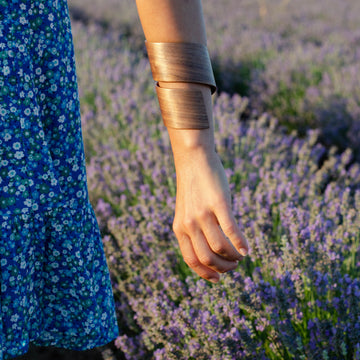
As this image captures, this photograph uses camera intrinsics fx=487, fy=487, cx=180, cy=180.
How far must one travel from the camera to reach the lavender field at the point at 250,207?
5.16 feet

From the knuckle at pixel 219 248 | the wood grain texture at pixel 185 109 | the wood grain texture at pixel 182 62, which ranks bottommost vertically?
the knuckle at pixel 219 248

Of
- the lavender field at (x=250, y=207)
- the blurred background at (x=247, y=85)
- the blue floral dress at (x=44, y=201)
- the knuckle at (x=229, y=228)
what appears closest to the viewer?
the knuckle at (x=229, y=228)

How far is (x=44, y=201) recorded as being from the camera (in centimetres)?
96

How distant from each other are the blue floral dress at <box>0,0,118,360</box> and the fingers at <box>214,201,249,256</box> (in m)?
0.36

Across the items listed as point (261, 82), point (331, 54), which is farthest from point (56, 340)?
point (331, 54)

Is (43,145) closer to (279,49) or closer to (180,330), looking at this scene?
(180,330)

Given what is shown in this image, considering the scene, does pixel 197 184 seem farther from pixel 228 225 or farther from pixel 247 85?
pixel 247 85

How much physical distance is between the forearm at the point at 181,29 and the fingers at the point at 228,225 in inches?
4.6

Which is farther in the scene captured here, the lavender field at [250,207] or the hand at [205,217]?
the lavender field at [250,207]

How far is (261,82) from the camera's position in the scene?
5.23 metres

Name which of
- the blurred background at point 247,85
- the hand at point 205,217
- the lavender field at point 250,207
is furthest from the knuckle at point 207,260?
the blurred background at point 247,85

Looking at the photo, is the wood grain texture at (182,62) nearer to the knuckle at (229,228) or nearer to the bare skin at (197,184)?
the bare skin at (197,184)

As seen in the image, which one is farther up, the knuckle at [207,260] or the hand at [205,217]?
the hand at [205,217]

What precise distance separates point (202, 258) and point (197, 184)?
129 millimetres
